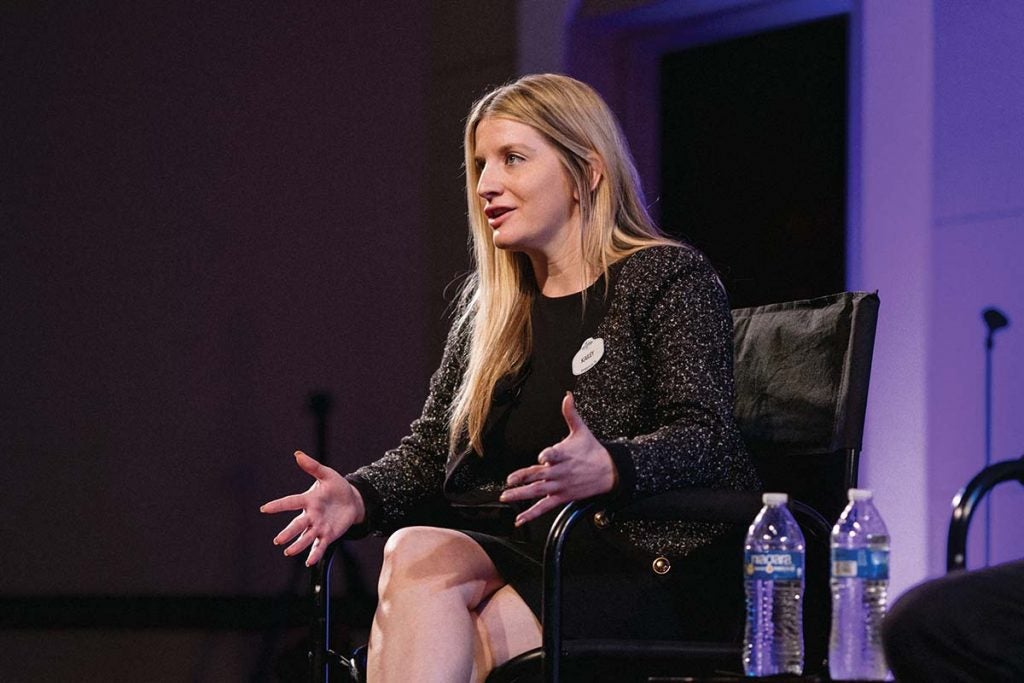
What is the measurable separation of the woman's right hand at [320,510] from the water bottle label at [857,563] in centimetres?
68

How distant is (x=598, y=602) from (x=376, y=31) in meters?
3.28

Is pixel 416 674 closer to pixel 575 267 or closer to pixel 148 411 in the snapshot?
pixel 575 267

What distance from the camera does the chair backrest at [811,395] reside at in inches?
67.4

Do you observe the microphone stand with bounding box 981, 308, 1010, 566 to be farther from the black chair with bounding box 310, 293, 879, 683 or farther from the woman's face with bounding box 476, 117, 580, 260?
the woman's face with bounding box 476, 117, 580, 260

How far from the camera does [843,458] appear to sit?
1.72 metres

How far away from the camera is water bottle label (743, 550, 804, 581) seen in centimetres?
151

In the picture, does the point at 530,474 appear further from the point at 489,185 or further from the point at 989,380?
the point at 989,380

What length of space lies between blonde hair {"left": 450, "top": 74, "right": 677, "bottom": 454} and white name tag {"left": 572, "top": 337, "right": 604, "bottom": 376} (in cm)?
10

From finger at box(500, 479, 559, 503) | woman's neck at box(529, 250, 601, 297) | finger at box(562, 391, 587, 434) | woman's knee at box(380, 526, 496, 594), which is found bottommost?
woman's knee at box(380, 526, 496, 594)

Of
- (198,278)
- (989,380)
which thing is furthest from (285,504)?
(198,278)

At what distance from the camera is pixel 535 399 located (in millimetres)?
1782

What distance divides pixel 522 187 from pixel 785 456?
0.56m


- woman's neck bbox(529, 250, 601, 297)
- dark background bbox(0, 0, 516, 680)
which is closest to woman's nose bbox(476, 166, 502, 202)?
woman's neck bbox(529, 250, 601, 297)

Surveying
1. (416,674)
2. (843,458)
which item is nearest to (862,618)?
(843,458)
